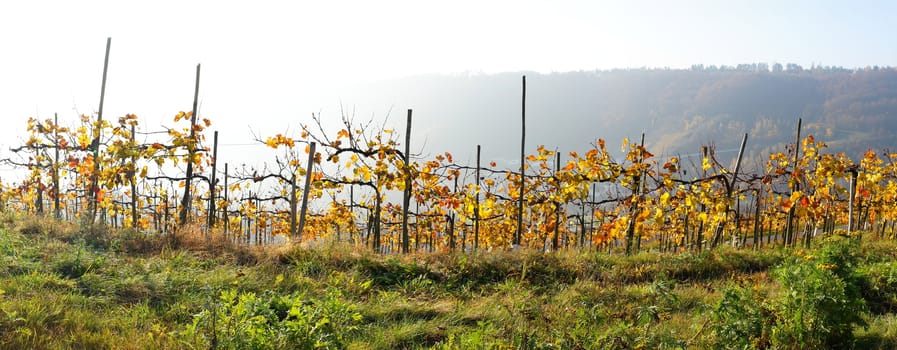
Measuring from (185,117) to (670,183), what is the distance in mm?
6005

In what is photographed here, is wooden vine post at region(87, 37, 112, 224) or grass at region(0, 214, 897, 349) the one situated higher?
wooden vine post at region(87, 37, 112, 224)

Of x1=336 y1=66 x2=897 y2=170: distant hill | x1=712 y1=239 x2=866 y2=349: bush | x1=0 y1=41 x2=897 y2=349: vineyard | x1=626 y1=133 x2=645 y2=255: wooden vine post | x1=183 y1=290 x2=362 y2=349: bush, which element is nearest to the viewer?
x1=183 y1=290 x2=362 y2=349: bush

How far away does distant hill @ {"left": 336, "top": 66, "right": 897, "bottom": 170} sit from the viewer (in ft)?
438

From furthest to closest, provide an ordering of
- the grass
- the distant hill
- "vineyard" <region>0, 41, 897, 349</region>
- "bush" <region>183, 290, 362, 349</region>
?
1. the distant hill
2. "vineyard" <region>0, 41, 897, 349</region>
3. the grass
4. "bush" <region>183, 290, 362, 349</region>

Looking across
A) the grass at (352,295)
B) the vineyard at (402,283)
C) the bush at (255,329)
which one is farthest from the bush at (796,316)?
the bush at (255,329)

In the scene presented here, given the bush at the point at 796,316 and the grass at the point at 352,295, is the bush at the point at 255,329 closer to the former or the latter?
the grass at the point at 352,295

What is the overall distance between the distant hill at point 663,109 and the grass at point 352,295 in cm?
12065

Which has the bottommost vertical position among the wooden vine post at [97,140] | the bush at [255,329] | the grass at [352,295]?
the grass at [352,295]

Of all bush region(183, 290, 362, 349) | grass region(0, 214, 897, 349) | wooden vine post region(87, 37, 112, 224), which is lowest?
grass region(0, 214, 897, 349)

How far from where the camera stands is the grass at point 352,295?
128 inches

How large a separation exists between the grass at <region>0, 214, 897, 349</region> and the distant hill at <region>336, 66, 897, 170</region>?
396 ft

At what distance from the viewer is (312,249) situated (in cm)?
589

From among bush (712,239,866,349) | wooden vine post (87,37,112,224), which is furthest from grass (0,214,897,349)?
wooden vine post (87,37,112,224)

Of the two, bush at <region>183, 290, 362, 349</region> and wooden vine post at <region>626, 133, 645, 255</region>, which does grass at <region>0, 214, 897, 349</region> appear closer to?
bush at <region>183, 290, 362, 349</region>
